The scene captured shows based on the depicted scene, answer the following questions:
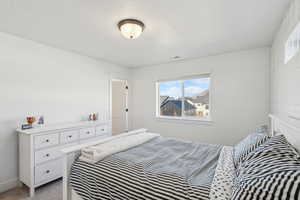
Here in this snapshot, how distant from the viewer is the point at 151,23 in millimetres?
1969

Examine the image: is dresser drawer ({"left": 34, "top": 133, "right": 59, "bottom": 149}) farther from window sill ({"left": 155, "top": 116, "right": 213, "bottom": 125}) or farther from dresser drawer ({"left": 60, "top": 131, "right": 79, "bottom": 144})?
window sill ({"left": 155, "top": 116, "right": 213, "bottom": 125})

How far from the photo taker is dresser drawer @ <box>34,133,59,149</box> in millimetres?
2166

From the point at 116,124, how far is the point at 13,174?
2.73 m

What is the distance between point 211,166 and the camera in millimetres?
1440

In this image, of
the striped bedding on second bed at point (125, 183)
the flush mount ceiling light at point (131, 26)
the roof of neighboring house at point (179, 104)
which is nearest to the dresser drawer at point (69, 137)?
the striped bedding on second bed at point (125, 183)

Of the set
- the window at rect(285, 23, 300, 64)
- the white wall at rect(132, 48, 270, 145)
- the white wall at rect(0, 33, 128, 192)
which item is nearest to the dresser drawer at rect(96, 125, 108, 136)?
the white wall at rect(0, 33, 128, 192)

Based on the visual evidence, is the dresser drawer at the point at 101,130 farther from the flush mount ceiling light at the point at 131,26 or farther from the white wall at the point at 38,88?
the flush mount ceiling light at the point at 131,26

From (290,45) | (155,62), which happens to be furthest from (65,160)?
(155,62)

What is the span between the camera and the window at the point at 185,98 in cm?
358

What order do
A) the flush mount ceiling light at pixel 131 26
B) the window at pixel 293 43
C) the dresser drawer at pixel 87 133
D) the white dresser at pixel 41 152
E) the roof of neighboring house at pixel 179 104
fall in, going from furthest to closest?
the roof of neighboring house at pixel 179 104
the dresser drawer at pixel 87 133
the white dresser at pixel 41 152
the flush mount ceiling light at pixel 131 26
the window at pixel 293 43

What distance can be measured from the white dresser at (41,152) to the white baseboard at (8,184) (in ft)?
0.42

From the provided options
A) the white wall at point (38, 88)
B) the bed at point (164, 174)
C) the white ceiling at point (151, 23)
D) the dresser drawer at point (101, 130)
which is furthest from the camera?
the dresser drawer at point (101, 130)

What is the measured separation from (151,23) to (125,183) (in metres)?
1.90

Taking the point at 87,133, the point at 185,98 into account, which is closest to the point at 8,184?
the point at 87,133
